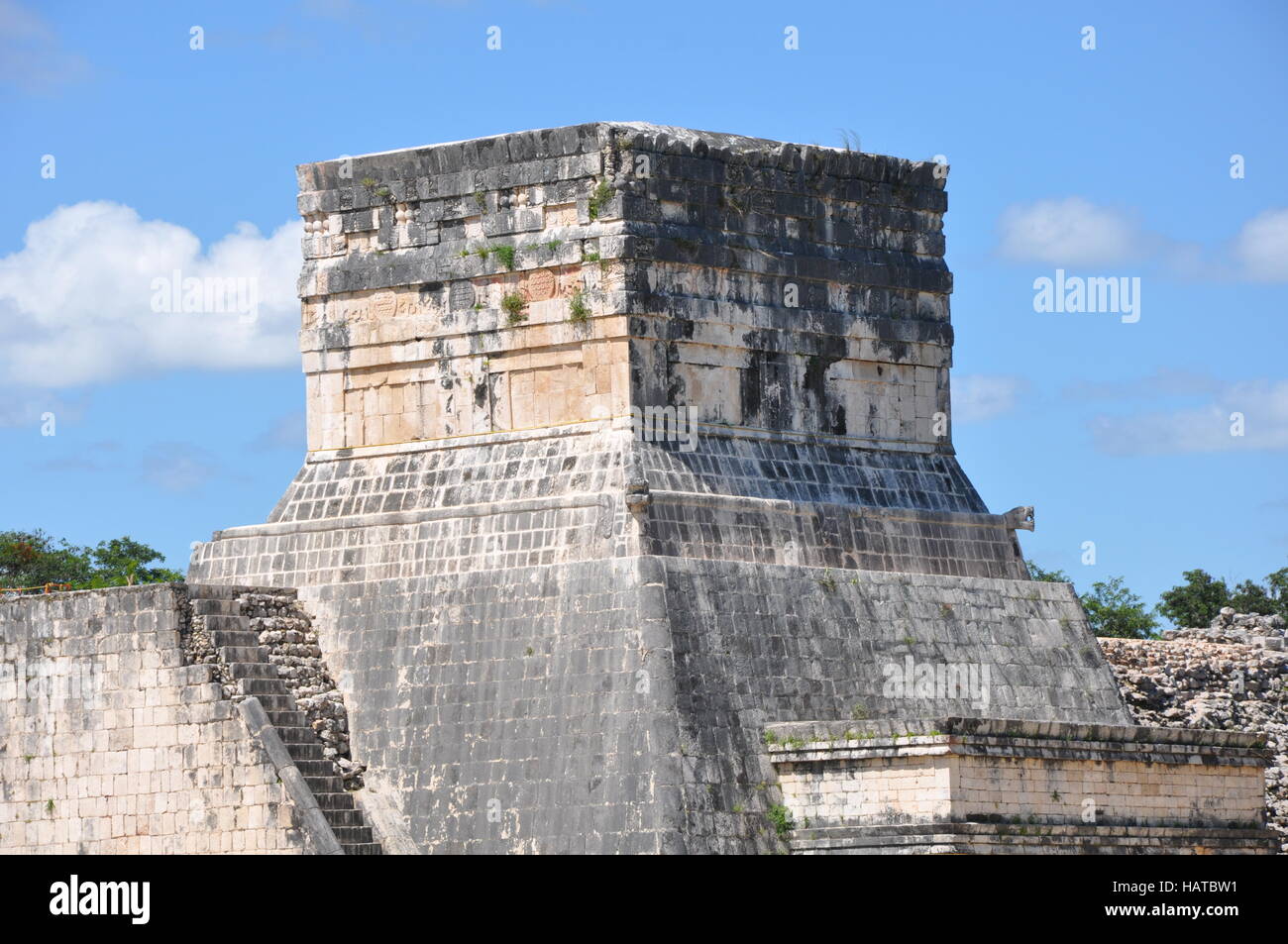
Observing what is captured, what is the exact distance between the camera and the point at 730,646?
3297 cm

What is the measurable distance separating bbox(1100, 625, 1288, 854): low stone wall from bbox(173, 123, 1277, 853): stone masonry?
Result: 6.31 feet

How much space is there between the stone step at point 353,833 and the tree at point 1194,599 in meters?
30.8

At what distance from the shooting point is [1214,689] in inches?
1567

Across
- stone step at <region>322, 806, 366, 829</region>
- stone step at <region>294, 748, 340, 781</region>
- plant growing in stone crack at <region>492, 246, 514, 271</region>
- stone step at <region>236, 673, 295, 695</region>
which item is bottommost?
stone step at <region>322, 806, 366, 829</region>

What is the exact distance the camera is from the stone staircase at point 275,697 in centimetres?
3234

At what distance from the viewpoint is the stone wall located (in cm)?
3216

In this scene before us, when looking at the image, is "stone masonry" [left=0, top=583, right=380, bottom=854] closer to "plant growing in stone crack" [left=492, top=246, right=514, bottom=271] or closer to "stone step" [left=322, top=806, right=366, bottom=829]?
"stone step" [left=322, top=806, right=366, bottom=829]

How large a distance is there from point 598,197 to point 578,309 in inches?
51.1

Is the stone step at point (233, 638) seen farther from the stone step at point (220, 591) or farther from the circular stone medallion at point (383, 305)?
the circular stone medallion at point (383, 305)

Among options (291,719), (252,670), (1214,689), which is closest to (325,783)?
(291,719)

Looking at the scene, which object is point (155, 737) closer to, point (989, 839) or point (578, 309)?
point (578, 309)

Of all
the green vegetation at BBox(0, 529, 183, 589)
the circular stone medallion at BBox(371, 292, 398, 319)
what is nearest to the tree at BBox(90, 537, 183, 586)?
the green vegetation at BBox(0, 529, 183, 589)
